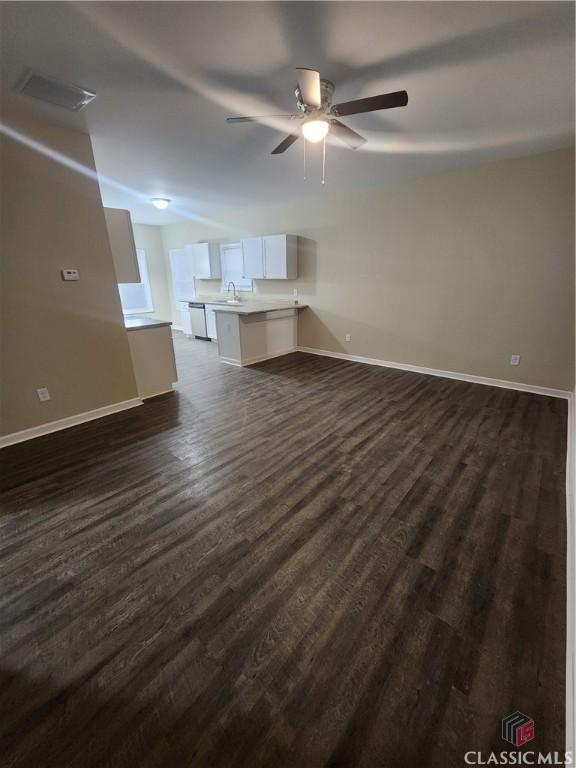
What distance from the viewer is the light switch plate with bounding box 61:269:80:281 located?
112 inches

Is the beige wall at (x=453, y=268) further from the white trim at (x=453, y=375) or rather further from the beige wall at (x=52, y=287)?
the beige wall at (x=52, y=287)

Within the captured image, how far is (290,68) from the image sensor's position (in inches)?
74.2

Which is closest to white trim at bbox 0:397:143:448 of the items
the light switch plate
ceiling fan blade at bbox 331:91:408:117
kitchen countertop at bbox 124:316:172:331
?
kitchen countertop at bbox 124:316:172:331

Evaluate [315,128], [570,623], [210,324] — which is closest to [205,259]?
[210,324]

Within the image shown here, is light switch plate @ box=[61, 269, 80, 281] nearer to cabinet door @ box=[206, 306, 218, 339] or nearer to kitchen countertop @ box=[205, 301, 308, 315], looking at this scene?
kitchen countertop @ box=[205, 301, 308, 315]

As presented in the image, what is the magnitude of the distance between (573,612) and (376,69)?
120 inches

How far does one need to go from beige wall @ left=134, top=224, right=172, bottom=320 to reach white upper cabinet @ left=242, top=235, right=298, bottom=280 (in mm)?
3234

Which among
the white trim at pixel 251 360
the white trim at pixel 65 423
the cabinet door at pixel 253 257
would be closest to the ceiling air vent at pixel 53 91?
the white trim at pixel 65 423

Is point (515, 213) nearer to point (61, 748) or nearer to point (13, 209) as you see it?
point (13, 209)

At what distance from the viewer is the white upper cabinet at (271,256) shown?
5.25m

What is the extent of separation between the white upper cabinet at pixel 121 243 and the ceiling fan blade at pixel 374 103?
2322 mm

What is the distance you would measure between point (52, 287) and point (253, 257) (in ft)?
11.9

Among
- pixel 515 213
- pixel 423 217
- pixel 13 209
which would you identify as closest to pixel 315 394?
pixel 423 217

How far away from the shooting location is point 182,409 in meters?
3.49
